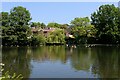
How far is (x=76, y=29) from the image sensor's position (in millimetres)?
52844

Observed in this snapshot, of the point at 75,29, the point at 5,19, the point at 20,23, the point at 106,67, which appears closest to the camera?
the point at 106,67

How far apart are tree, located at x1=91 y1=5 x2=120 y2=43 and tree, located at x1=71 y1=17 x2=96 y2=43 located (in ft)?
3.74

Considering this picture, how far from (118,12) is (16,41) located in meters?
18.7

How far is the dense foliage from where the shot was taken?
152 ft

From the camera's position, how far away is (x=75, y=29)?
53.2 m

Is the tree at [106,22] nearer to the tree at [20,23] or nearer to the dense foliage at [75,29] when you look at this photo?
the dense foliage at [75,29]

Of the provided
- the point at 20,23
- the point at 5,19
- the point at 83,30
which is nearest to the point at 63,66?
the point at 20,23

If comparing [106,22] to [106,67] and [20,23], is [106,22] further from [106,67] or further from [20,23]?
[106,67]

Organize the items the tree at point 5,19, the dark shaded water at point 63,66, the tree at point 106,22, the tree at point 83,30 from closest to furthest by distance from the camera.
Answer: the dark shaded water at point 63,66
the tree at point 5,19
the tree at point 106,22
the tree at point 83,30

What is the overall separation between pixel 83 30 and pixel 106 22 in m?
4.33

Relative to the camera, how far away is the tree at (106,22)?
4922 cm

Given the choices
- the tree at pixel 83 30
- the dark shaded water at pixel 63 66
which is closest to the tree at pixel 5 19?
the tree at pixel 83 30

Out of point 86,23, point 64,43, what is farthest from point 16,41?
point 86,23

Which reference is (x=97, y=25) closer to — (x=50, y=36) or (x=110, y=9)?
(x=110, y=9)
